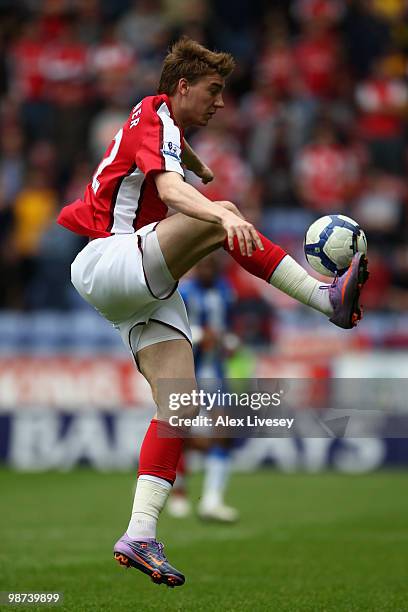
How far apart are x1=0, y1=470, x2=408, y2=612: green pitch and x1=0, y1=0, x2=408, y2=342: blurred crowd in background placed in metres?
2.50

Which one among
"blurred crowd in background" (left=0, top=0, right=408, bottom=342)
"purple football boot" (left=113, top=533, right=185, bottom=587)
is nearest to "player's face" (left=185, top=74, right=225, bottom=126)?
"purple football boot" (left=113, top=533, right=185, bottom=587)

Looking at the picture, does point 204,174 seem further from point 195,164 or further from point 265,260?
point 265,260

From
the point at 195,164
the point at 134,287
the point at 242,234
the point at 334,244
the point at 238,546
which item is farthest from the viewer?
the point at 238,546

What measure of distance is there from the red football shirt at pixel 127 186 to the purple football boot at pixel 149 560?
4.53ft

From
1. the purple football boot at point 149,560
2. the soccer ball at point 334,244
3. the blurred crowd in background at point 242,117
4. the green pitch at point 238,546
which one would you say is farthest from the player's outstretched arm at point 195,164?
the blurred crowd in background at point 242,117

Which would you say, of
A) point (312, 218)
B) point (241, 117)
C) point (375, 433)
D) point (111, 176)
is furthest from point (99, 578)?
point (241, 117)

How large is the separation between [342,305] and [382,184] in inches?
404

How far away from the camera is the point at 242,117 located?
16344mm

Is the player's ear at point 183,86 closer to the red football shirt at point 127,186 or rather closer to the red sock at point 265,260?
the red football shirt at point 127,186

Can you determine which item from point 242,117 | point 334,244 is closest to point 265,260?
point 334,244

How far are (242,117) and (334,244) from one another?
1113 centimetres

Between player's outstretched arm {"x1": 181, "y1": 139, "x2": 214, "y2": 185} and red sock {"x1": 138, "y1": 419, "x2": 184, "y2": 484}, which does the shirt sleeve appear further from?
red sock {"x1": 138, "y1": 419, "x2": 184, "y2": 484}

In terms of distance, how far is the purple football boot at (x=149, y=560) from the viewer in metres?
5.22

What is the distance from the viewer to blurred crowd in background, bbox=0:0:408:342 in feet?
49.1
